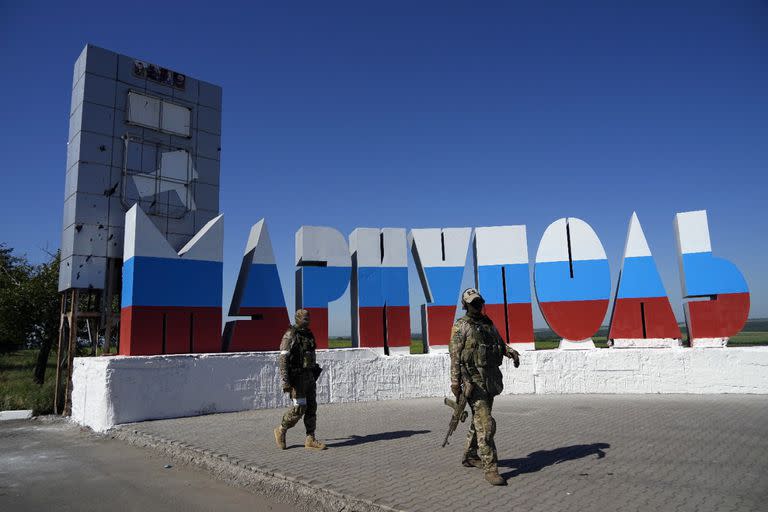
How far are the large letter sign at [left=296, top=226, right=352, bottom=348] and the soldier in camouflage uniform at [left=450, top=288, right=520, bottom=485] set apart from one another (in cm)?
673

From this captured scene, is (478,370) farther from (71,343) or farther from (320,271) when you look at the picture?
(71,343)

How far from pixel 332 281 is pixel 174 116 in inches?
232

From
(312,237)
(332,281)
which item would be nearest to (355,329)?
(332,281)

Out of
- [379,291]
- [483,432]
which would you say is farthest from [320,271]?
[483,432]

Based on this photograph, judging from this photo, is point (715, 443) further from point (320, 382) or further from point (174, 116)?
point (174, 116)

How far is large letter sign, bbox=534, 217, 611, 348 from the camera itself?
12766 mm

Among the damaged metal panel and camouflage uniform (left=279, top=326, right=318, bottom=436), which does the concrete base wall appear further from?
camouflage uniform (left=279, top=326, right=318, bottom=436)

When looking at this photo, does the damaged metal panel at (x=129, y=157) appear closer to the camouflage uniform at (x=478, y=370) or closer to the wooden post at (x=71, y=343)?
the wooden post at (x=71, y=343)

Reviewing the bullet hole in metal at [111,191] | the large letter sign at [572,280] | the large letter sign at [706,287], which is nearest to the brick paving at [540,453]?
the large letter sign at [706,287]

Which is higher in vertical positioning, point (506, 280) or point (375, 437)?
point (506, 280)

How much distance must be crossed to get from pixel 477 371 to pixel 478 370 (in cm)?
2

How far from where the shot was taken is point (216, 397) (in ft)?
34.5

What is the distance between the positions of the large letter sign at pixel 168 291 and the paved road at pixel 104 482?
2.45 m

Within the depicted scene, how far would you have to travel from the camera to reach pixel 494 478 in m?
5.16
